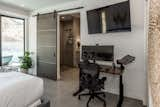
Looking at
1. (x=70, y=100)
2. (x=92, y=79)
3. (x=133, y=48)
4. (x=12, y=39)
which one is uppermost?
(x=12, y=39)

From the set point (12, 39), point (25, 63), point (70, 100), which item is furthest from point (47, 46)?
point (70, 100)

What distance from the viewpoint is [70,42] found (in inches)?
290

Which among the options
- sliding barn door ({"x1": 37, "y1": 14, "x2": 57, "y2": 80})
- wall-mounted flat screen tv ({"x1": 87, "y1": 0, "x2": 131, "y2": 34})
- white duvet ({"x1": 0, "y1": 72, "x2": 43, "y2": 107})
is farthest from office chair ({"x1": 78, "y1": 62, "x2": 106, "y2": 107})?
sliding barn door ({"x1": 37, "y1": 14, "x2": 57, "y2": 80})

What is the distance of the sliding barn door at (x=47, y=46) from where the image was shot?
4.71 m

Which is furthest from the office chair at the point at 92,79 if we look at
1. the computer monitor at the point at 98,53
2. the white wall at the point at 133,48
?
the white wall at the point at 133,48

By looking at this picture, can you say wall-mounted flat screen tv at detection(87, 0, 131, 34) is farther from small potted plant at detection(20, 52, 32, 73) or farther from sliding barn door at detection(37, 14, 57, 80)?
small potted plant at detection(20, 52, 32, 73)

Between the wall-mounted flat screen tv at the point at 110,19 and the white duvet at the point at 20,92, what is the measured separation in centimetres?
222

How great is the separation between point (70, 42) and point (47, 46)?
2.57 meters

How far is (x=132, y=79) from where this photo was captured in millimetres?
3234

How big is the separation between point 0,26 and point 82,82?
3.75 metres

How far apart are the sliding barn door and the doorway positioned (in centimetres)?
204

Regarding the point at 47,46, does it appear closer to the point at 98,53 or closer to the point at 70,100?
the point at 98,53

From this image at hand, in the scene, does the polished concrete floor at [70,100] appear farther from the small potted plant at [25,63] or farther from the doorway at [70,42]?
the doorway at [70,42]

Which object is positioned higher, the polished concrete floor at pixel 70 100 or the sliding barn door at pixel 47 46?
the sliding barn door at pixel 47 46
